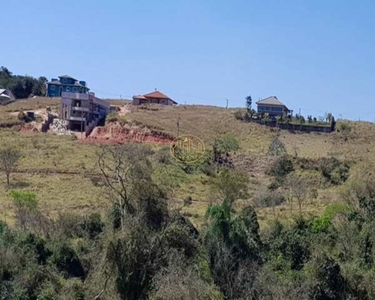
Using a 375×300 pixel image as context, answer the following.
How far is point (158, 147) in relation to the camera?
68188 millimetres

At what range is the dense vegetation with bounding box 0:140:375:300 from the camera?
2233cm

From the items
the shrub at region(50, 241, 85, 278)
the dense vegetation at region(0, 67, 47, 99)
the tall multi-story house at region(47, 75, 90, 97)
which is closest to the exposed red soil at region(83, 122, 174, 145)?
the tall multi-story house at region(47, 75, 90, 97)

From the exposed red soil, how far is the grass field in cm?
178

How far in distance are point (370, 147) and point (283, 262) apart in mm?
45115

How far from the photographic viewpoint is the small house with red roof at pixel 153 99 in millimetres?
95250

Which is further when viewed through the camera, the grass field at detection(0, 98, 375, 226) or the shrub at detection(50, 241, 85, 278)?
the grass field at detection(0, 98, 375, 226)

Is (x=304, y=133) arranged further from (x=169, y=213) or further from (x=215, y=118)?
(x=169, y=213)

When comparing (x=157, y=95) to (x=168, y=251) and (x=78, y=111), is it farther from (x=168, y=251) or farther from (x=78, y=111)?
(x=168, y=251)

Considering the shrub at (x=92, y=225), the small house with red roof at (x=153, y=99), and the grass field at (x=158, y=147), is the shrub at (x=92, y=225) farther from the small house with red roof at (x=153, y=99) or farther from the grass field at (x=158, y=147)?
the small house with red roof at (x=153, y=99)

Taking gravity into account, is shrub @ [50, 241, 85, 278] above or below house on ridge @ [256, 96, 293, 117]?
below

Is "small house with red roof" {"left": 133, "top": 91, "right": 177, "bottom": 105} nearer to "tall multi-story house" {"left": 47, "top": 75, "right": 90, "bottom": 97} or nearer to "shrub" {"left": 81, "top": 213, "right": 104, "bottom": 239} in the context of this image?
"tall multi-story house" {"left": 47, "top": 75, "right": 90, "bottom": 97}

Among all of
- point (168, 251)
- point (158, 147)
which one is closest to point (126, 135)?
point (158, 147)

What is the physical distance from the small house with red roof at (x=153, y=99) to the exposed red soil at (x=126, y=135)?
21499mm

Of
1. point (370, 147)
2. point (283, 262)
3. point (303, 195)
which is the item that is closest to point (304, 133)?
point (370, 147)
